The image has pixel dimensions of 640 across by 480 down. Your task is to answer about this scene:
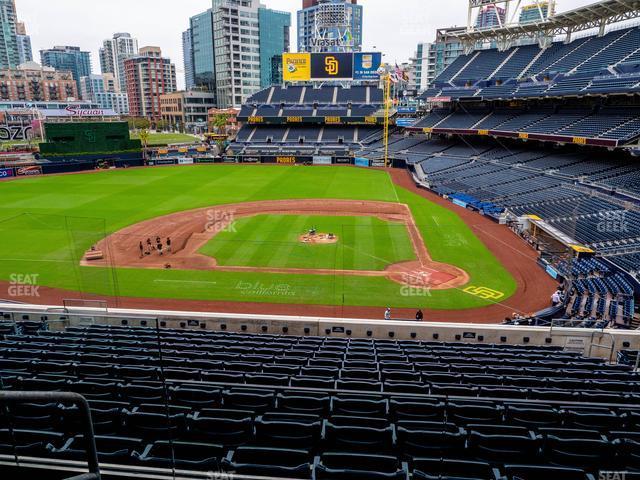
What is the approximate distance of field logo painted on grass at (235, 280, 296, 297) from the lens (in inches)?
942

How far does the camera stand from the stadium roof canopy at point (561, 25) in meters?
45.5

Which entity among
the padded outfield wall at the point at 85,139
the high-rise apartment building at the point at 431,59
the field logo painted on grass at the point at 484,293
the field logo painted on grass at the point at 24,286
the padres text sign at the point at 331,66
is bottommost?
the field logo painted on grass at the point at 484,293

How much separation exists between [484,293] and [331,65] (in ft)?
234

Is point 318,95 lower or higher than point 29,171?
higher

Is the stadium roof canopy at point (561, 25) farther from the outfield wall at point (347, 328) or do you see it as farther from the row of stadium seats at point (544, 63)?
the outfield wall at point (347, 328)

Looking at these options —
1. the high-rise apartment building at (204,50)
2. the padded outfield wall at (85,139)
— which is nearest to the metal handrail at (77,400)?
the padded outfield wall at (85,139)

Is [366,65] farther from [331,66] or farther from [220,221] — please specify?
[220,221]

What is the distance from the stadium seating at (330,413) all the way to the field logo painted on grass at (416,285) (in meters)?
12.0

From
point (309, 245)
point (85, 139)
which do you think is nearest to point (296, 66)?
point (85, 139)

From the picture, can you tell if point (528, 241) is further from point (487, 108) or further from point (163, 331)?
point (487, 108)

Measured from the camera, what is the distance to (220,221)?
3800 cm

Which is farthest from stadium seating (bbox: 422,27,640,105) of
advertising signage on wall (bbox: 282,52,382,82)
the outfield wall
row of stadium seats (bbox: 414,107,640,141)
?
the outfield wall

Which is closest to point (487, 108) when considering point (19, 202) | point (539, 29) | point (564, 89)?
point (539, 29)

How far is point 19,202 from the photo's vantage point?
46.4 m
